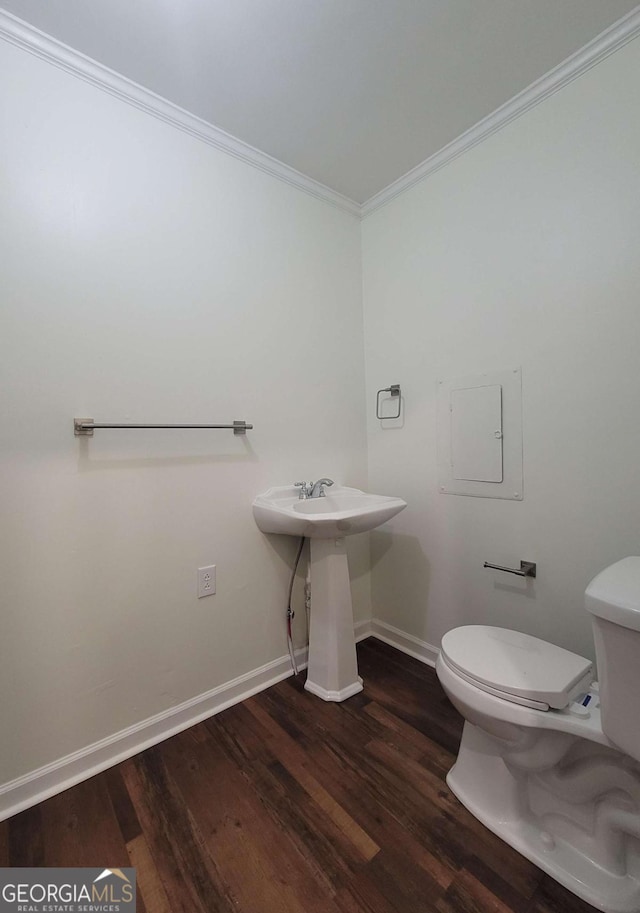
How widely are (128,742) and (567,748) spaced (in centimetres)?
144

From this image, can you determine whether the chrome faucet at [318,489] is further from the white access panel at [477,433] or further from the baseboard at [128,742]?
the baseboard at [128,742]

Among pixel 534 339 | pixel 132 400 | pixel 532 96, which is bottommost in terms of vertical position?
pixel 132 400

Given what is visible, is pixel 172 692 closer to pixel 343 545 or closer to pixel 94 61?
pixel 343 545

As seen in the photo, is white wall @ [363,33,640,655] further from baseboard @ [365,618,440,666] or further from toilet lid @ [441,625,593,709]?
toilet lid @ [441,625,593,709]

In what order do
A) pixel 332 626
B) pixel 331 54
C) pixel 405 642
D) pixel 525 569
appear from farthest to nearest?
pixel 405 642
pixel 332 626
pixel 525 569
pixel 331 54

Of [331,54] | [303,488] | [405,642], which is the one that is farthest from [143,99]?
[405,642]

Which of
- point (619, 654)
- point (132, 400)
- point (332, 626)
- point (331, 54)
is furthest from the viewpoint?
point (332, 626)

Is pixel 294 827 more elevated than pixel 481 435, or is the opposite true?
pixel 481 435

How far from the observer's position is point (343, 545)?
1702mm

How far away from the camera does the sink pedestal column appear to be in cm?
168

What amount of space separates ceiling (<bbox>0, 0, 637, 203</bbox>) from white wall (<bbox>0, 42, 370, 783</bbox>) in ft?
0.50

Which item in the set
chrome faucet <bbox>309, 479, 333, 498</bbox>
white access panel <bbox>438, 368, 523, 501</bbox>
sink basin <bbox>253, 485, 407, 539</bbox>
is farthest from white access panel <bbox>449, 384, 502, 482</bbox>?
chrome faucet <bbox>309, 479, 333, 498</bbox>

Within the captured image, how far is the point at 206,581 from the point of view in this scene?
1611mm

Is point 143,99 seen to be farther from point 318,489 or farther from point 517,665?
point 517,665
